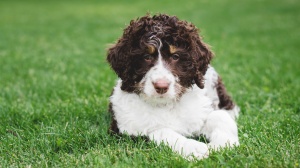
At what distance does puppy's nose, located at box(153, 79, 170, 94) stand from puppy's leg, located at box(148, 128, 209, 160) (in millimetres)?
488

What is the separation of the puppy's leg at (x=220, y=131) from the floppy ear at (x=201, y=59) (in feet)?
1.24

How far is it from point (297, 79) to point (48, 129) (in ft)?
15.1

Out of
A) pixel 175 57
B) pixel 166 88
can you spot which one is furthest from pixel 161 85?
pixel 175 57

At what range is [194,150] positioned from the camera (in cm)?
387

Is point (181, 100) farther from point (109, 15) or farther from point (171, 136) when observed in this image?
point (109, 15)

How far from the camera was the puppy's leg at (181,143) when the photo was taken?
3.83m

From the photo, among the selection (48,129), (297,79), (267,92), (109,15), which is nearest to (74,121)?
(48,129)

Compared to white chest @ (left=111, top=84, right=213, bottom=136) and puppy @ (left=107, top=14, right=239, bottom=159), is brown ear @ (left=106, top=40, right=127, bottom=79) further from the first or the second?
white chest @ (left=111, top=84, right=213, bottom=136)

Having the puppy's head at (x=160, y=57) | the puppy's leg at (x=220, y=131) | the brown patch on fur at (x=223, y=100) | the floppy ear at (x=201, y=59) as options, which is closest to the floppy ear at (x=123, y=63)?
the puppy's head at (x=160, y=57)

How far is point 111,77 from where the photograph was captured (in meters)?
7.55

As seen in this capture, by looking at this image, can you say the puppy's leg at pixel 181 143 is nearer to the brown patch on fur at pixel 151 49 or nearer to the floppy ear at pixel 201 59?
Answer: the floppy ear at pixel 201 59

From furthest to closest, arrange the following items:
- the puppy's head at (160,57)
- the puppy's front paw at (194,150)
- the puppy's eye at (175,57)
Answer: the puppy's eye at (175,57)
the puppy's head at (160,57)
the puppy's front paw at (194,150)

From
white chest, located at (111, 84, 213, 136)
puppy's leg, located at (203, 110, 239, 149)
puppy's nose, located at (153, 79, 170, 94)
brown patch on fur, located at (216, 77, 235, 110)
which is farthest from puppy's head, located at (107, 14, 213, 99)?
brown patch on fur, located at (216, 77, 235, 110)

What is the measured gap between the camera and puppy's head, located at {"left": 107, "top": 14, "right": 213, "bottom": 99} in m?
4.09
